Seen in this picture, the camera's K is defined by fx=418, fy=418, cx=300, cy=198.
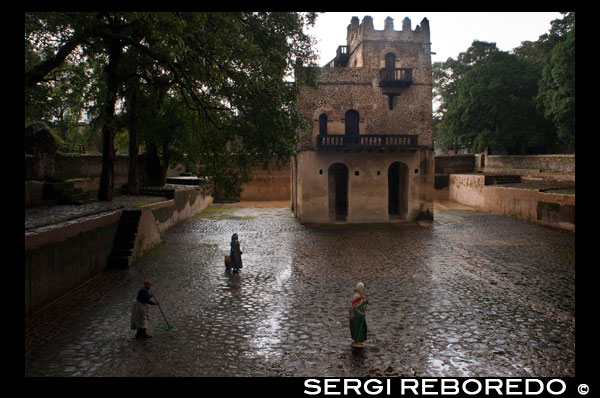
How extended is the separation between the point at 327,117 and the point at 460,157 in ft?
78.9

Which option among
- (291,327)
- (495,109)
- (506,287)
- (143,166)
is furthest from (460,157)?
(291,327)

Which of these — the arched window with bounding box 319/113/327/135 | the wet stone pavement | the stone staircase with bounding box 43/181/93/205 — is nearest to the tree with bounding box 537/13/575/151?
the wet stone pavement

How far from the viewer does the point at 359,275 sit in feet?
43.8

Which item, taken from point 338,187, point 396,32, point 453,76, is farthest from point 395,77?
point 453,76

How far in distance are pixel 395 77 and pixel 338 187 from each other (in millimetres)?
8597

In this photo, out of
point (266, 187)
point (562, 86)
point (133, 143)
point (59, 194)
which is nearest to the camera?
point (59, 194)

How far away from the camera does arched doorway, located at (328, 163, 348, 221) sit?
29.2m

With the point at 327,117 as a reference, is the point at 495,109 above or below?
above

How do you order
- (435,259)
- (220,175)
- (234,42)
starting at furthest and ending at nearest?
(220,175) < (435,259) < (234,42)

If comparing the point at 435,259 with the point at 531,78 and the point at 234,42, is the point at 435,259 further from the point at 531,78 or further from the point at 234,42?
→ the point at 531,78

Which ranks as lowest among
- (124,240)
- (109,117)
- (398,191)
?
(124,240)

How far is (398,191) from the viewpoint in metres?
28.5

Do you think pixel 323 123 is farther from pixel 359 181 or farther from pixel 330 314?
pixel 330 314

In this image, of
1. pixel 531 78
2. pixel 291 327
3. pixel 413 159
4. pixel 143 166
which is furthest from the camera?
pixel 531 78
